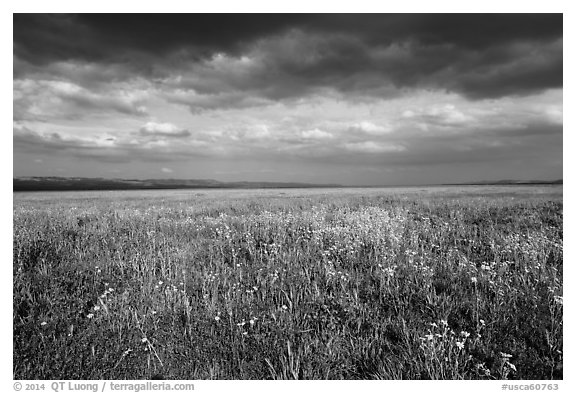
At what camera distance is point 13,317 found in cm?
387

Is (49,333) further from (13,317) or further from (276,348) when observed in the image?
(276,348)

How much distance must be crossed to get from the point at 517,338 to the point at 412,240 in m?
3.45

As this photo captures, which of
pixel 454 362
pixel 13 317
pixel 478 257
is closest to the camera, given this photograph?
pixel 454 362

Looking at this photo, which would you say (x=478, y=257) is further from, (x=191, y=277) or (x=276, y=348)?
(x=191, y=277)

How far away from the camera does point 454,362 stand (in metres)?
3.13

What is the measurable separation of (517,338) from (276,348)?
2.46 m

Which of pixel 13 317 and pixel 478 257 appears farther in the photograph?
pixel 478 257
